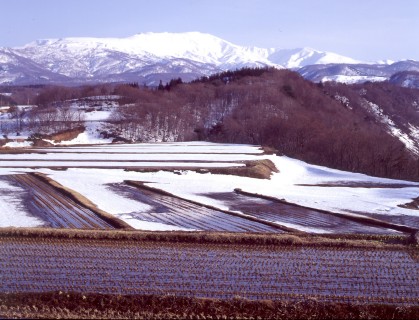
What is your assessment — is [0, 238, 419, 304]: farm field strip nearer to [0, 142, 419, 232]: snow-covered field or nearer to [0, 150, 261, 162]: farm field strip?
[0, 142, 419, 232]: snow-covered field

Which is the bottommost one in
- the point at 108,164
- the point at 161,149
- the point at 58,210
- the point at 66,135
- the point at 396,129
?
the point at 58,210

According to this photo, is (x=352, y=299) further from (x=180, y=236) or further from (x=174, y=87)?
(x=174, y=87)

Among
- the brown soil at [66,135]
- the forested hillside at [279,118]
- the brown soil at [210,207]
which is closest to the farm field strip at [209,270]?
the brown soil at [210,207]

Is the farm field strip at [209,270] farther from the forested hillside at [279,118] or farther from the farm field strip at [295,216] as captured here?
the forested hillside at [279,118]

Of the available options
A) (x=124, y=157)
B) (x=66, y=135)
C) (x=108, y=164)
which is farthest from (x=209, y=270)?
(x=66, y=135)

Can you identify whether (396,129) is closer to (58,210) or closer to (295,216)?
(295,216)
